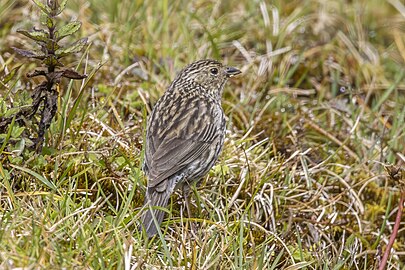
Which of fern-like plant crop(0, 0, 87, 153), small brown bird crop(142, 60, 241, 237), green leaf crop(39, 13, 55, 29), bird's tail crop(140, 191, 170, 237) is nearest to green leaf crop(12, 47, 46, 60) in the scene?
fern-like plant crop(0, 0, 87, 153)

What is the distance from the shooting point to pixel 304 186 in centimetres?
588

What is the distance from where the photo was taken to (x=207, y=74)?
592 centimetres

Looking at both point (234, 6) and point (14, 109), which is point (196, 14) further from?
point (14, 109)

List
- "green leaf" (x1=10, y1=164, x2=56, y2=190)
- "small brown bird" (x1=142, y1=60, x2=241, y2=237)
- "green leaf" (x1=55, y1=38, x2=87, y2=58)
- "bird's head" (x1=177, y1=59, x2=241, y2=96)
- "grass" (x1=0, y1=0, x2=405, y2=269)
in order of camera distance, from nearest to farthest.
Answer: "grass" (x1=0, y1=0, x2=405, y2=269) → "green leaf" (x1=10, y1=164, x2=56, y2=190) → "green leaf" (x1=55, y1=38, x2=87, y2=58) → "small brown bird" (x1=142, y1=60, x2=241, y2=237) → "bird's head" (x1=177, y1=59, x2=241, y2=96)

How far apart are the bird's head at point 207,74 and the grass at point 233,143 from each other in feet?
1.31

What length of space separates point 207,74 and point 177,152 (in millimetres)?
999

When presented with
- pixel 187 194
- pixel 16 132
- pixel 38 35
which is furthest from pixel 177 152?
pixel 38 35

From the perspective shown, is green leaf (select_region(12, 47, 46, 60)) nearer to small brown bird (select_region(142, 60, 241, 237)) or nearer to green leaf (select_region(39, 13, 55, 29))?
green leaf (select_region(39, 13, 55, 29))

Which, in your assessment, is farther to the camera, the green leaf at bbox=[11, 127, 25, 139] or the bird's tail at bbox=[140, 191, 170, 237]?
the green leaf at bbox=[11, 127, 25, 139]

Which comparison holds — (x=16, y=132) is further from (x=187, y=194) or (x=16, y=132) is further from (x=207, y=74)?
(x=207, y=74)

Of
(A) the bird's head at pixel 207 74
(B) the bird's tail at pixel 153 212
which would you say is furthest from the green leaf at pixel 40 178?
(A) the bird's head at pixel 207 74

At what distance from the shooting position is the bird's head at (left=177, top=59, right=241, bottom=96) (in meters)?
5.88

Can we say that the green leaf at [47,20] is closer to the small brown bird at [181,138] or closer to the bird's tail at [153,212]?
the small brown bird at [181,138]

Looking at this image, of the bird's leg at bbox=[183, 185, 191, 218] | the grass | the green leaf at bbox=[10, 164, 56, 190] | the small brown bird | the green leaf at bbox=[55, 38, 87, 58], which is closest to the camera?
the grass
